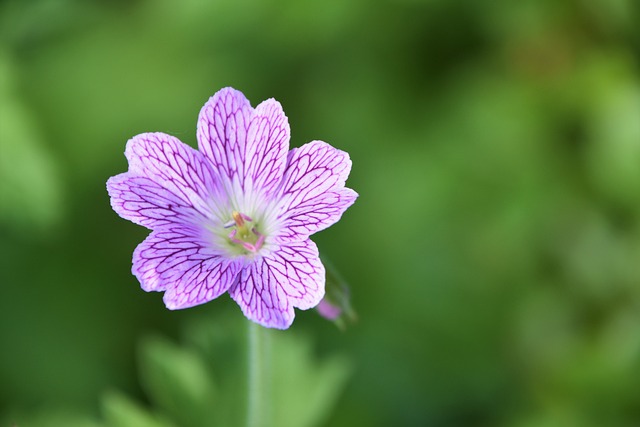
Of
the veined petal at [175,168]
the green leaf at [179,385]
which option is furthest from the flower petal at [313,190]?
the green leaf at [179,385]

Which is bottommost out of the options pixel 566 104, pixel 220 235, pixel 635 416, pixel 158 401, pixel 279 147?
pixel 158 401

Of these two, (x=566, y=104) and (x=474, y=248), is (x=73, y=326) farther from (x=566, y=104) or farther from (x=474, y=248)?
(x=566, y=104)

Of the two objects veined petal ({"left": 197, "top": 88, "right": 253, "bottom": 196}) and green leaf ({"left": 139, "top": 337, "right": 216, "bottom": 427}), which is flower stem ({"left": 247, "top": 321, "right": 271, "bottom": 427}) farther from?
veined petal ({"left": 197, "top": 88, "right": 253, "bottom": 196})

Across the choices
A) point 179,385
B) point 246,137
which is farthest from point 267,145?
point 179,385

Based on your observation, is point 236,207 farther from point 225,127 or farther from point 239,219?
point 225,127

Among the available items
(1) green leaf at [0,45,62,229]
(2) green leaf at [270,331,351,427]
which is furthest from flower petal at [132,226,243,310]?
(1) green leaf at [0,45,62,229]

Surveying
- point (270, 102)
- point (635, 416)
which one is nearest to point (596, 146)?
point (635, 416)
